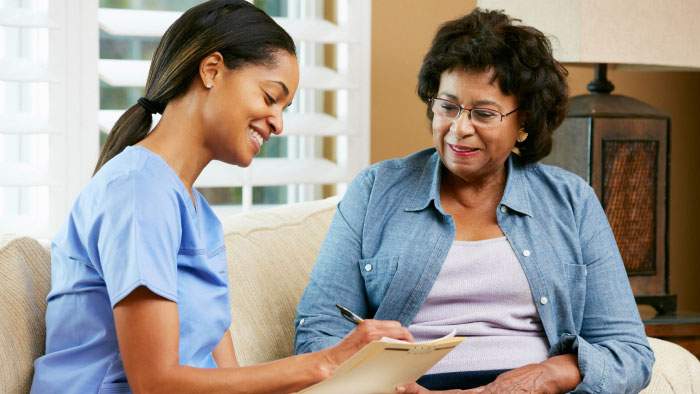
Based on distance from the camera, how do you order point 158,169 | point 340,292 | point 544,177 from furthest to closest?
point 544,177 → point 340,292 → point 158,169

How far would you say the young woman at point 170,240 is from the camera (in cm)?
99

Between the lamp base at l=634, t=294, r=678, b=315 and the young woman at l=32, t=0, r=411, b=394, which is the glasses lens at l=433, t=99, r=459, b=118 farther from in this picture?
the lamp base at l=634, t=294, r=678, b=315

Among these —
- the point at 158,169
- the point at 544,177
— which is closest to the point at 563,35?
the point at 544,177

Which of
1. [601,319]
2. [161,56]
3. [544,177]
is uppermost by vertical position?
[161,56]

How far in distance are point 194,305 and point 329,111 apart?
1.52 metres

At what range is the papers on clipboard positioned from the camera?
1.05 meters

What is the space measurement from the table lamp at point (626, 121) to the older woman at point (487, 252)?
1.35 feet

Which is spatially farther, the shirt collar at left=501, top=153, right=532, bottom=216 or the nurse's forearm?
the shirt collar at left=501, top=153, right=532, bottom=216

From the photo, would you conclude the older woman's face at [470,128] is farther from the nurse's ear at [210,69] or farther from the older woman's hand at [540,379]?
the nurse's ear at [210,69]

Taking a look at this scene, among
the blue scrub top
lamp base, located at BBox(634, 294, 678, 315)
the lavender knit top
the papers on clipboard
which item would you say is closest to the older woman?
the lavender knit top

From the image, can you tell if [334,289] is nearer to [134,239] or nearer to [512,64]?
[512,64]

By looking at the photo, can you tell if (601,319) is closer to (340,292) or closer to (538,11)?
(340,292)

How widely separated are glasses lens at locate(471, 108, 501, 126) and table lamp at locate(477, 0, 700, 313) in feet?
1.76

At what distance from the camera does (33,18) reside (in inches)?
79.5
